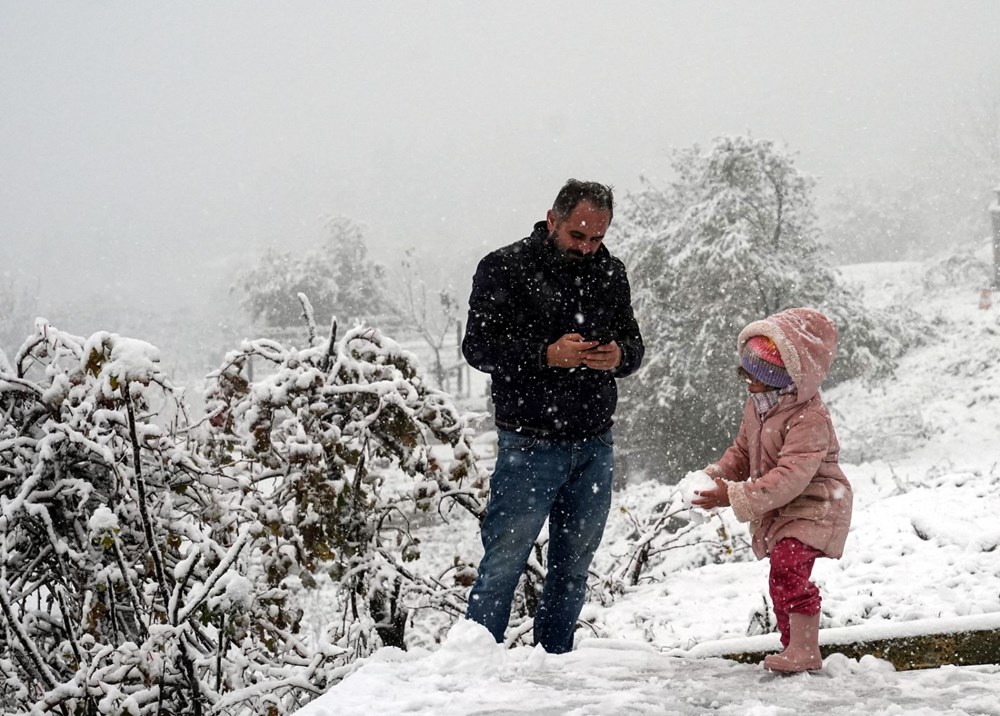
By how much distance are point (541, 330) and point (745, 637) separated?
4.96ft

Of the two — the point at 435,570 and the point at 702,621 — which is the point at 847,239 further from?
the point at 702,621

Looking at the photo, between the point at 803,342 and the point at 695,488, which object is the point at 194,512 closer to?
the point at 695,488

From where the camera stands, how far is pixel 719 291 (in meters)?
15.6

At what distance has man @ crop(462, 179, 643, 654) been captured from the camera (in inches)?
106

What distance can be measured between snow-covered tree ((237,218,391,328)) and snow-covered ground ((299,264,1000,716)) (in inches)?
727

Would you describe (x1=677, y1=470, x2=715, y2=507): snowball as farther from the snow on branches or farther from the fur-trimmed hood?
the snow on branches

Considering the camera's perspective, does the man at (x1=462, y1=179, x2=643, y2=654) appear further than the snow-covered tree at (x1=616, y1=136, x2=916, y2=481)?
No

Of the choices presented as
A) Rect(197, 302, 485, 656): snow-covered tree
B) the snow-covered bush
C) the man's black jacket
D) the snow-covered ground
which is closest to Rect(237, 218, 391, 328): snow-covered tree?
the snow-covered ground

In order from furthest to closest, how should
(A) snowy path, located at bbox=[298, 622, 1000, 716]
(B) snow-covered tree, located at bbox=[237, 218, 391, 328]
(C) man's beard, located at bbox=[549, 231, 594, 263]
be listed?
(B) snow-covered tree, located at bbox=[237, 218, 391, 328] → (C) man's beard, located at bbox=[549, 231, 594, 263] → (A) snowy path, located at bbox=[298, 622, 1000, 716]

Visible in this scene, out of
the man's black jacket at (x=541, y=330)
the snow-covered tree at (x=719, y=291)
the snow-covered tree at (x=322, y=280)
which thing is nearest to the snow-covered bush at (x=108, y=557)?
the man's black jacket at (x=541, y=330)

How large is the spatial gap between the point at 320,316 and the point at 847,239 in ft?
100

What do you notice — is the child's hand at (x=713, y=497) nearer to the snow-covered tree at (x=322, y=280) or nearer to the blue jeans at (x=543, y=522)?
the blue jeans at (x=543, y=522)

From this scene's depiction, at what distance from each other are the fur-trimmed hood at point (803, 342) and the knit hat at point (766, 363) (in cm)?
3

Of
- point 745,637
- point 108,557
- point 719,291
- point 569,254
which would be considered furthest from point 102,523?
point 719,291
